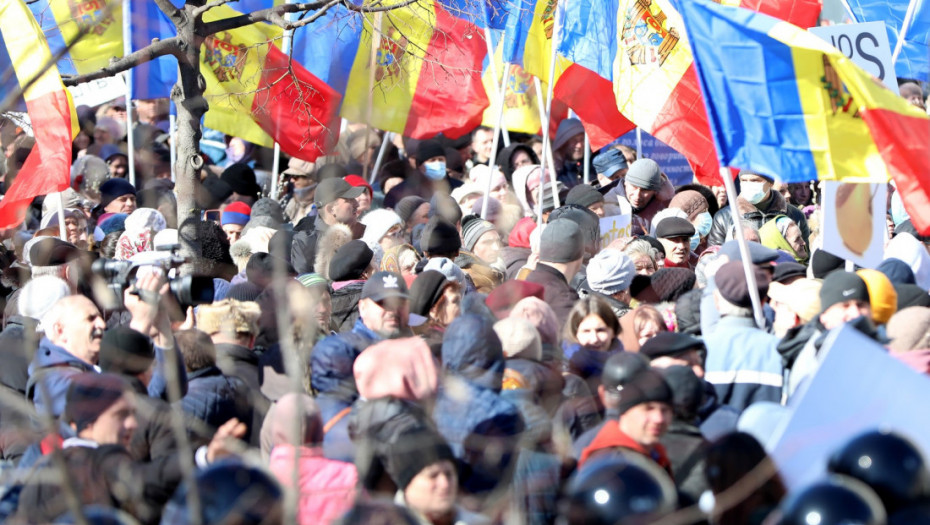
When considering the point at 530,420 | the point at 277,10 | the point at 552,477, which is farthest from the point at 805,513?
the point at 277,10

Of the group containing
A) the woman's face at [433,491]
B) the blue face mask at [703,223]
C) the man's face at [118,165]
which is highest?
the woman's face at [433,491]

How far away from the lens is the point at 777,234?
8.80m

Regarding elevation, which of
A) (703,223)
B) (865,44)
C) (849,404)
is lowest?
(703,223)

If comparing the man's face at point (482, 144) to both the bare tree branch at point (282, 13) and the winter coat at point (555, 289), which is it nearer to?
the bare tree branch at point (282, 13)

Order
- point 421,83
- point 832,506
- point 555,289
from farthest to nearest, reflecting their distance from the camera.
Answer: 1. point 421,83
2. point 555,289
3. point 832,506

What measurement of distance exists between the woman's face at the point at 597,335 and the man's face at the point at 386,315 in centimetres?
85

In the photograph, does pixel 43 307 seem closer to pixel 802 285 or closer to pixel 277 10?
Result: pixel 277 10

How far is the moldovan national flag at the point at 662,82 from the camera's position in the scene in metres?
8.20

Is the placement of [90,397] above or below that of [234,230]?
above

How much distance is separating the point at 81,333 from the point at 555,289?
2.48 m

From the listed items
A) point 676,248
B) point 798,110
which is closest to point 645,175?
point 676,248

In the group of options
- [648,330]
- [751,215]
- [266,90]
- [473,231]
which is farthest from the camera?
[266,90]

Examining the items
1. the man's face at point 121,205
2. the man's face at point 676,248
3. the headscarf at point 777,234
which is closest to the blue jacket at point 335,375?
the man's face at point 676,248

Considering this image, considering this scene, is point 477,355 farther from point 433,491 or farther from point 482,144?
point 482,144
